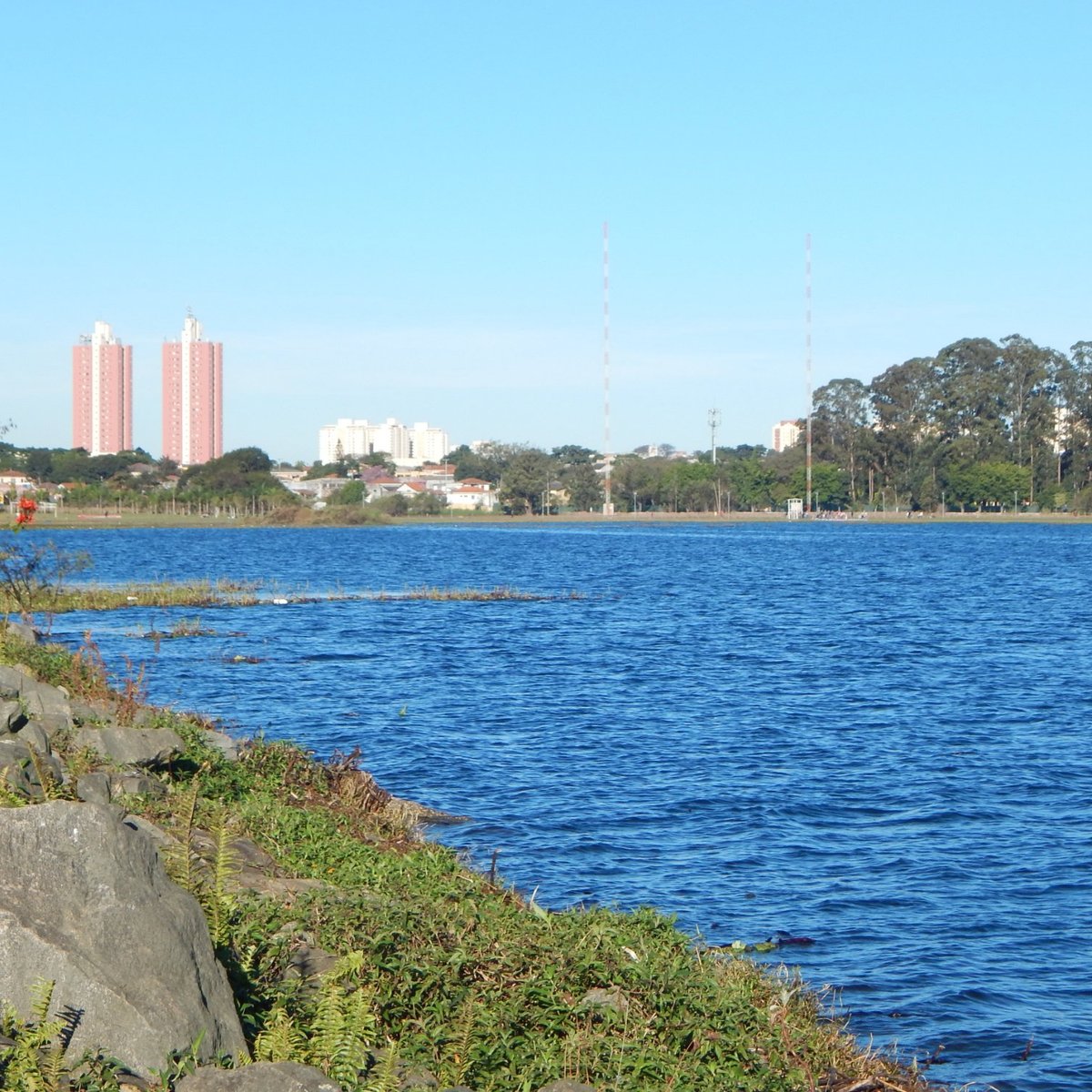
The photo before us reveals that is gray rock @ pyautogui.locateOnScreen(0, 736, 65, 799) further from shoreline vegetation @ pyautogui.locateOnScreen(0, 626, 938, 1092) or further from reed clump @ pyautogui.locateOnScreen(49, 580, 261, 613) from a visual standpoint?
reed clump @ pyautogui.locateOnScreen(49, 580, 261, 613)

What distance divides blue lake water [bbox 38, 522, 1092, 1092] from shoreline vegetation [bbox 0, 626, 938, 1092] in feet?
5.99

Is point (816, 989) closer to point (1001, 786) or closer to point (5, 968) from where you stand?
point (5, 968)

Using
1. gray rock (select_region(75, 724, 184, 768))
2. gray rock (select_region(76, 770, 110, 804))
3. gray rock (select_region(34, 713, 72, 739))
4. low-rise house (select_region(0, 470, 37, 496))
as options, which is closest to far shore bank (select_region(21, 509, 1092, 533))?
low-rise house (select_region(0, 470, 37, 496))

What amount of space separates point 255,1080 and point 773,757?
1754 centimetres

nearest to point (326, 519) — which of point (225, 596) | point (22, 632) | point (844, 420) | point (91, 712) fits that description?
point (844, 420)

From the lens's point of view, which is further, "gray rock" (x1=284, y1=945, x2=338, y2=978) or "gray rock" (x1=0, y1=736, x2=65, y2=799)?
"gray rock" (x1=0, y1=736, x2=65, y2=799)

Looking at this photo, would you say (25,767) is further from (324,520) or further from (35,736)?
(324,520)

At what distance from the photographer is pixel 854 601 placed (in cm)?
6038

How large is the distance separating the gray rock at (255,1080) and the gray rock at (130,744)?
288 inches

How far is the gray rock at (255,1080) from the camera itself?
218 inches

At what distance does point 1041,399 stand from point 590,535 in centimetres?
6497

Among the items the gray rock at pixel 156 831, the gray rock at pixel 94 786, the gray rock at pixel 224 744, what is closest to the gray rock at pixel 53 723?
the gray rock at pixel 94 786

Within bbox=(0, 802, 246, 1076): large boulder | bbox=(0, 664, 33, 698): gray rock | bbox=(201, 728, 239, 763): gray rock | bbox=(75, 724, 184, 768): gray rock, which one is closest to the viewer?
bbox=(0, 802, 246, 1076): large boulder

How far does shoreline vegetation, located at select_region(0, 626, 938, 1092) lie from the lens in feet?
22.3
